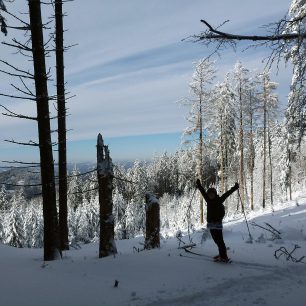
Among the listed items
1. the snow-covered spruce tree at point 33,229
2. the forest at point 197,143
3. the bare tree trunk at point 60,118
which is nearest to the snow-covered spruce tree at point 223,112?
the forest at point 197,143

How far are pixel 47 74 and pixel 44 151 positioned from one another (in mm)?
1845

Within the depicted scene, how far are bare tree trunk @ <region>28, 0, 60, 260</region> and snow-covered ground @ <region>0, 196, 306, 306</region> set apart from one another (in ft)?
2.58

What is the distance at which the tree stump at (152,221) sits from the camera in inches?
399

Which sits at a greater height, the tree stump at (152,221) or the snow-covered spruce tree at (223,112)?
the snow-covered spruce tree at (223,112)

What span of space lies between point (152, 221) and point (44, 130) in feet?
12.0

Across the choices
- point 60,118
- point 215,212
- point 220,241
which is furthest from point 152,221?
point 60,118

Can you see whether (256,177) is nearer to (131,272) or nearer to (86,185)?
(86,185)

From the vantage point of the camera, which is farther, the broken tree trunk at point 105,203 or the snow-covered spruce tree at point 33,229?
the snow-covered spruce tree at point 33,229

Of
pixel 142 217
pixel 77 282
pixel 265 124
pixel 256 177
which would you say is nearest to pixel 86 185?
pixel 142 217

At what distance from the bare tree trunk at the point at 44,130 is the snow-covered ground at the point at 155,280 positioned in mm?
787

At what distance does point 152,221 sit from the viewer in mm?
10133

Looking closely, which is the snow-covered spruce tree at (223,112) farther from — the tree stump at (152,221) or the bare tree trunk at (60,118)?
the tree stump at (152,221)

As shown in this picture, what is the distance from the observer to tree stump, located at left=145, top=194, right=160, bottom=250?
10.1m

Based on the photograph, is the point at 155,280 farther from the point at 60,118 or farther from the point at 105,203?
the point at 60,118
